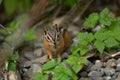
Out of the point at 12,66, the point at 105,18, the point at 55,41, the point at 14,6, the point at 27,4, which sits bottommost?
the point at 12,66

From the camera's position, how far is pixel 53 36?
5.96m

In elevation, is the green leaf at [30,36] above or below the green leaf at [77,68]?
above

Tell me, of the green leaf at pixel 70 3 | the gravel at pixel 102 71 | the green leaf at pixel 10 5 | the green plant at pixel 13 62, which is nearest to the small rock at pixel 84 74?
the gravel at pixel 102 71

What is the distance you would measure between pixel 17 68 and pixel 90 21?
125cm

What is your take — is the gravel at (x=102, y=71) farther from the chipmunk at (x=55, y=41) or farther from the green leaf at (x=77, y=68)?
the chipmunk at (x=55, y=41)

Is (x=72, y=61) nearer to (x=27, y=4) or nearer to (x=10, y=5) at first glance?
(x=27, y=4)

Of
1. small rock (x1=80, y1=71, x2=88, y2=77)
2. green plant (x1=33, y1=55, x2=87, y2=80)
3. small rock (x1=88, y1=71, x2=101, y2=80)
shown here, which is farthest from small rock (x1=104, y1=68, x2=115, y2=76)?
green plant (x1=33, y1=55, x2=87, y2=80)

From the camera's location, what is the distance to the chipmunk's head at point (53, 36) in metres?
5.96

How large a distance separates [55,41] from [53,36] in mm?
74

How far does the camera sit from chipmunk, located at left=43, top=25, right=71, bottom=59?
597 centimetres

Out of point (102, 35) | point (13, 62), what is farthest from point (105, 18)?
point (13, 62)

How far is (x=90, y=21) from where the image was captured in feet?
20.6

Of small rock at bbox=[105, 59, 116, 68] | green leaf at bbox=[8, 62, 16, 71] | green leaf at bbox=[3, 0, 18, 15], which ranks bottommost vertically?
small rock at bbox=[105, 59, 116, 68]

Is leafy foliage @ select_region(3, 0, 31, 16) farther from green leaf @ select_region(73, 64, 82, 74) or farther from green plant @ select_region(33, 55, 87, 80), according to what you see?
green leaf @ select_region(73, 64, 82, 74)
